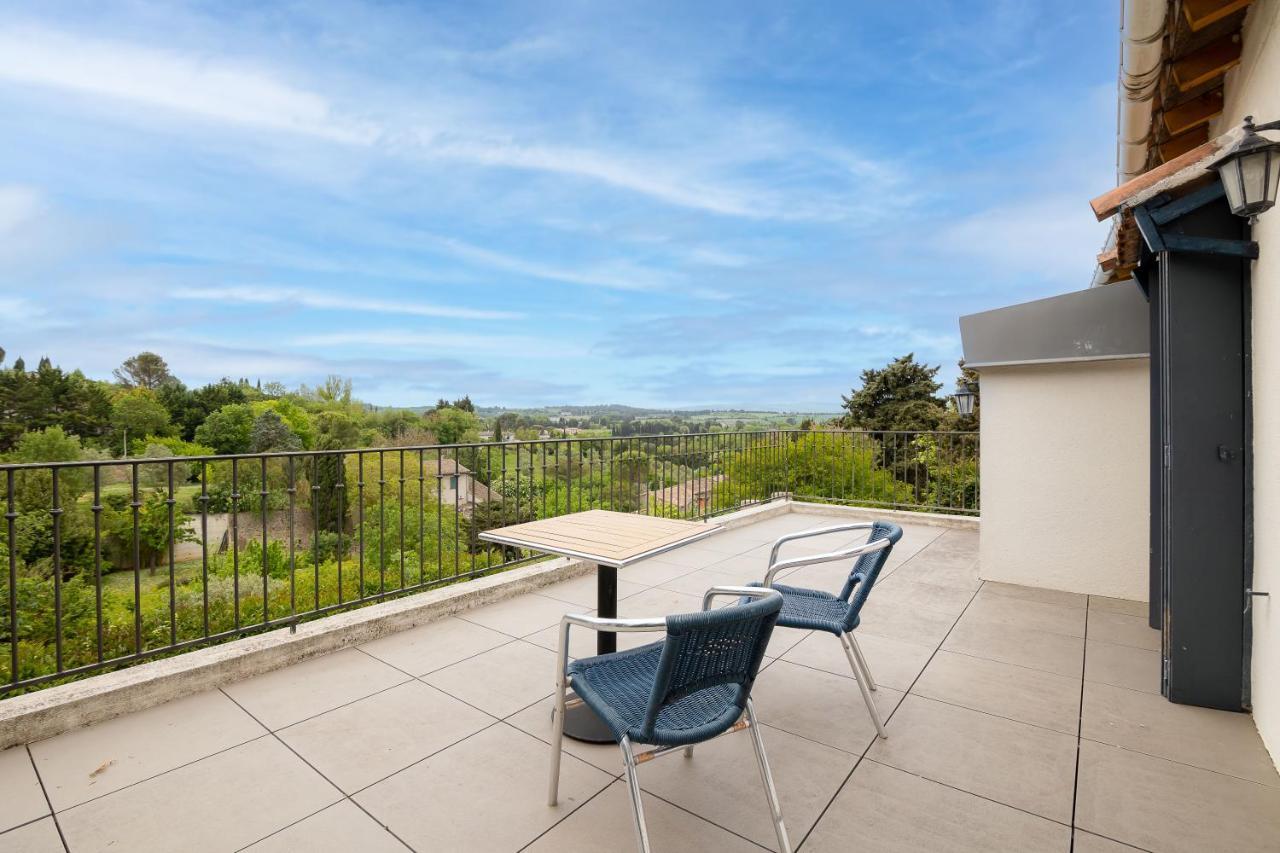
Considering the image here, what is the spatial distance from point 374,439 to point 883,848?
48006mm

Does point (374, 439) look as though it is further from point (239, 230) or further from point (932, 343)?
point (932, 343)

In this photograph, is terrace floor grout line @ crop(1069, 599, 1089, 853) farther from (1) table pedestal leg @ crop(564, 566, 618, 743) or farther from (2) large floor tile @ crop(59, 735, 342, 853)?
(2) large floor tile @ crop(59, 735, 342, 853)

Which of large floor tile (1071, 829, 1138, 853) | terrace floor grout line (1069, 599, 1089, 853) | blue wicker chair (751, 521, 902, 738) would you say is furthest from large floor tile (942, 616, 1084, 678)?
large floor tile (1071, 829, 1138, 853)

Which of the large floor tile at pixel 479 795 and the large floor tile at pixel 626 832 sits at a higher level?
the large floor tile at pixel 479 795

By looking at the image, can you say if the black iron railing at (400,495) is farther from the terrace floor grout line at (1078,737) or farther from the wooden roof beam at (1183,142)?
the wooden roof beam at (1183,142)

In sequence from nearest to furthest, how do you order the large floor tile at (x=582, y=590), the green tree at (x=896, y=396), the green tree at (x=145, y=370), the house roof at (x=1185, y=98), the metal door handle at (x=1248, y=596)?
the house roof at (x=1185, y=98)
the metal door handle at (x=1248, y=596)
the large floor tile at (x=582, y=590)
the green tree at (x=896, y=396)
the green tree at (x=145, y=370)

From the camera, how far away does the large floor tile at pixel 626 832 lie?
1628 mm

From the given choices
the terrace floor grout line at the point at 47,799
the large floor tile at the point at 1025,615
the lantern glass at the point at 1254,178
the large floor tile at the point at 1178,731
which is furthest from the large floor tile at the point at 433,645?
the lantern glass at the point at 1254,178

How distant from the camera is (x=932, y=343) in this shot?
26.0m

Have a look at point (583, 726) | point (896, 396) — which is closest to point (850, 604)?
point (583, 726)

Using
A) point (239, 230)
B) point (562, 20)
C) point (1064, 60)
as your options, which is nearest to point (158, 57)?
point (562, 20)

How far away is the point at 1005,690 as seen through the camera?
103 inches

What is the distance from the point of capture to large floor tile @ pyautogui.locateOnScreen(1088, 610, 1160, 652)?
A: 10.6ft

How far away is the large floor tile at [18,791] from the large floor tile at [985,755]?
8.89 feet
